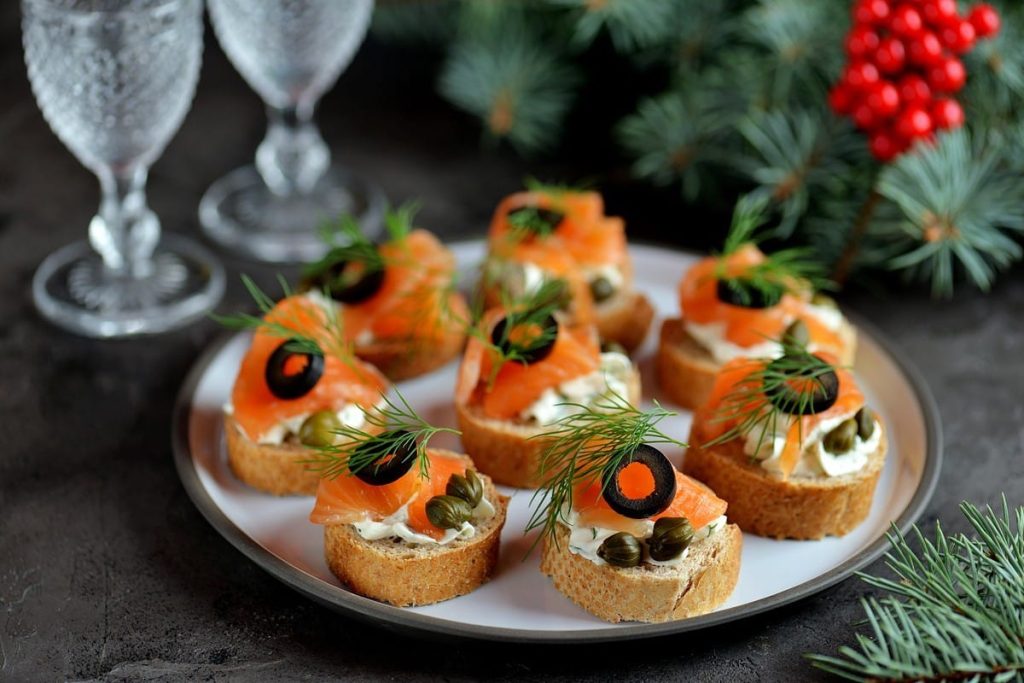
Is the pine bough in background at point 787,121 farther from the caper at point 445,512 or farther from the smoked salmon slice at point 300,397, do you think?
the caper at point 445,512

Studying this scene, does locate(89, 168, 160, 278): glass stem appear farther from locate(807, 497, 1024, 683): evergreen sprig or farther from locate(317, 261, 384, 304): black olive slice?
locate(807, 497, 1024, 683): evergreen sprig

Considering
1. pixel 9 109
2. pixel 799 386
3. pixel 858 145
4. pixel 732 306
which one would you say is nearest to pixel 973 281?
pixel 858 145

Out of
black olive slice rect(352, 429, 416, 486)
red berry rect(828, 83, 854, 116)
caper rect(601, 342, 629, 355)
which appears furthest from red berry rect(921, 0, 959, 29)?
black olive slice rect(352, 429, 416, 486)

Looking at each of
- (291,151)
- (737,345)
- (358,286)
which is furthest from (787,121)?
(291,151)

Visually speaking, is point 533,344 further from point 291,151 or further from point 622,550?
point 291,151

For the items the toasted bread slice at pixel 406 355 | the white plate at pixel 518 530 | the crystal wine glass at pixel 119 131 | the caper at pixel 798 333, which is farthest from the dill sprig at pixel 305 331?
the caper at pixel 798 333
